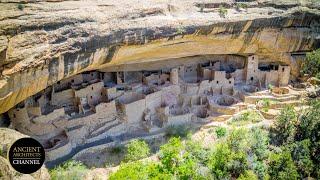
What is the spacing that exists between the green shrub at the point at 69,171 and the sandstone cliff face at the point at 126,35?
2080 mm

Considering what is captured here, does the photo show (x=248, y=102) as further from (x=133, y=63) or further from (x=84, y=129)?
(x=84, y=129)

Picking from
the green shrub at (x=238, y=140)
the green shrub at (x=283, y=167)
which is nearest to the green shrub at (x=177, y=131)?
the green shrub at (x=238, y=140)

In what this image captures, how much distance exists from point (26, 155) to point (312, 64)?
1173 cm

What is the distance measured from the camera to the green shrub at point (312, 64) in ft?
53.0

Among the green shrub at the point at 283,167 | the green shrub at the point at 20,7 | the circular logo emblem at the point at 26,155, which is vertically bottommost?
the green shrub at the point at 283,167

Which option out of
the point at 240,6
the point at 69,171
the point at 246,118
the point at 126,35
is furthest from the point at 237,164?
the point at 240,6

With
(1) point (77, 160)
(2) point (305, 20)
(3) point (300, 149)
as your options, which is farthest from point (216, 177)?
(2) point (305, 20)

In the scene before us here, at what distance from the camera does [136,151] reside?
42.3 feet

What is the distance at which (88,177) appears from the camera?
12000mm

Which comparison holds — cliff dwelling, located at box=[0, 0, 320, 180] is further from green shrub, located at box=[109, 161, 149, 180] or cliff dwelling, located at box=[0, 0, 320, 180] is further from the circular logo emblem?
the circular logo emblem

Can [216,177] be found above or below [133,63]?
below

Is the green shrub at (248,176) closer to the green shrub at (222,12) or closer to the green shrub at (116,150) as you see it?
the green shrub at (116,150)

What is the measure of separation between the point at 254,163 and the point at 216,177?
144 centimetres

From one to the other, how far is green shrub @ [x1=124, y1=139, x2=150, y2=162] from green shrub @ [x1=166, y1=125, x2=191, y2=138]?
5.00ft
